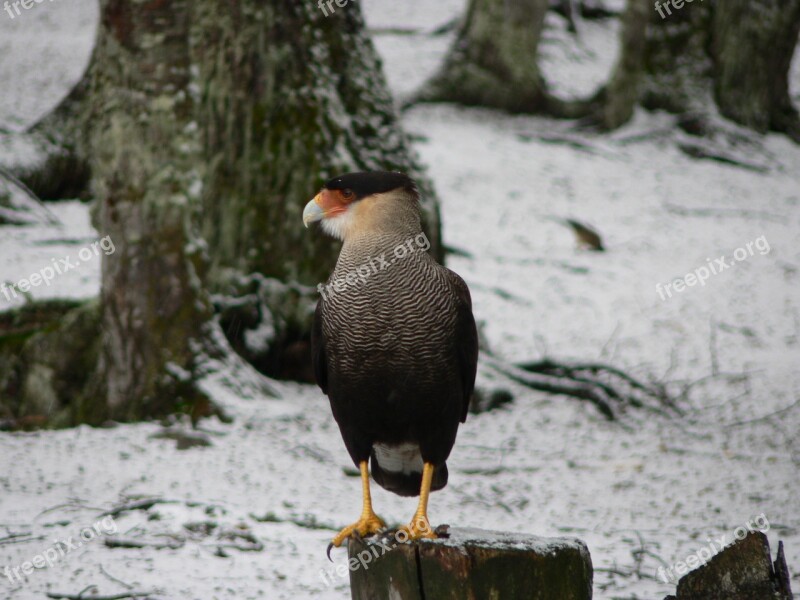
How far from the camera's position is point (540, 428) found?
6016mm

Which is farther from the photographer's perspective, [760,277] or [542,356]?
[760,277]

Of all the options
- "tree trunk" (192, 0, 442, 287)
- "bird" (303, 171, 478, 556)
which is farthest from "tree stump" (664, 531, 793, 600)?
"tree trunk" (192, 0, 442, 287)

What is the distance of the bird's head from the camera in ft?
10.8

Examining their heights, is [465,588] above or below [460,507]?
above

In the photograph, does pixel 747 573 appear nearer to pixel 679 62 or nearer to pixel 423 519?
pixel 423 519

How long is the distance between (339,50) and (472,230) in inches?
124

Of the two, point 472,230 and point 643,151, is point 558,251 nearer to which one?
point 472,230

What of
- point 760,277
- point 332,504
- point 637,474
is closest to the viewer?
point 332,504

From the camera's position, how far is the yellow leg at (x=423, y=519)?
3.03 m

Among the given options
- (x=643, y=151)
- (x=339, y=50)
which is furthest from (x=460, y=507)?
(x=643, y=151)

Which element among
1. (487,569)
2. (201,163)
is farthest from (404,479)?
(201,163)

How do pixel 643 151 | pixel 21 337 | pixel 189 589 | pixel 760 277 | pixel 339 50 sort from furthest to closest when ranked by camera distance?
pixel 643 151 → pixel 760 277 → pixel 339 50 → pixel 21 337 → pixel 189 589

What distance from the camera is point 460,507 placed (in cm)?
484

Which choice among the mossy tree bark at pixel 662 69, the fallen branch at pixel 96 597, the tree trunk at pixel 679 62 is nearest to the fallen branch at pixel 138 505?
the fallen branch at pixel 96 597
